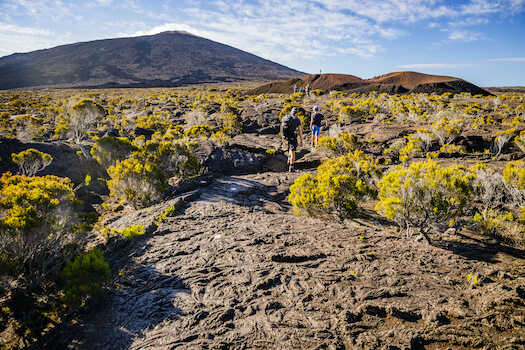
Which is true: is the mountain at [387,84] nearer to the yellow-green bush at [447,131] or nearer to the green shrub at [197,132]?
the yellow-green bush at [447,131]

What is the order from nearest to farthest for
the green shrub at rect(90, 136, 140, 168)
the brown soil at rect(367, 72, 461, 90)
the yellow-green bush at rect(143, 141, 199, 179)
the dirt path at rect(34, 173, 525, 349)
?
the dirt path at rect(34, 173, 525, 349), the yellow-green bush at rect(143, 141, 199, 179), the green shrub at rect(90, 136, 140, 168), the brown soil at rect(367, 72, 461, 90)

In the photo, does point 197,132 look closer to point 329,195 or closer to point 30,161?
point 30,161

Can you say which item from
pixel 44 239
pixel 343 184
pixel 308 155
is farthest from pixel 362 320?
pixel 308 155

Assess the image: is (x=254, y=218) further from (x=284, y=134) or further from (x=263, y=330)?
(x=284, y=134)

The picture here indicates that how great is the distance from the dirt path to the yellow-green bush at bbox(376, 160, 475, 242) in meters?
0.46

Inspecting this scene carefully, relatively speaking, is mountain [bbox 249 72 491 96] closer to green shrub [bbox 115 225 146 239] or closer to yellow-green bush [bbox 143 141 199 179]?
yellow-green bush [bbox 143 141 199 179]

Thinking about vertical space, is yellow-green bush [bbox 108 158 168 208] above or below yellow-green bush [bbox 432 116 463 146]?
below

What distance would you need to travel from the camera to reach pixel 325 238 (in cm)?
455

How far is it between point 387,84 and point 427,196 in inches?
1651

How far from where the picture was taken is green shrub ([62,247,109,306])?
3.18 m

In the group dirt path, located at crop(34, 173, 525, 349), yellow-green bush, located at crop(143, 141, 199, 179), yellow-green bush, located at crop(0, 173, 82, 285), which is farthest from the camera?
yellow-green bush, located at crop(143, 141, 199, 179)

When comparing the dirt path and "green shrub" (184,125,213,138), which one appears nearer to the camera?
the dirt path

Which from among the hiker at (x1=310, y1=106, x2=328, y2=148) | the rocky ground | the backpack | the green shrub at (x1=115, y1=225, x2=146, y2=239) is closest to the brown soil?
the hiker at (x1=310, y1=106, x2=328, y2=148)

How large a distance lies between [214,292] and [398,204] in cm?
328
